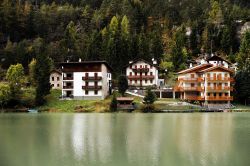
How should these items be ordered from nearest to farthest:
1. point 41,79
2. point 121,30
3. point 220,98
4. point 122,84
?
point 41,79, point 220,98, point 122,84, point 121,30

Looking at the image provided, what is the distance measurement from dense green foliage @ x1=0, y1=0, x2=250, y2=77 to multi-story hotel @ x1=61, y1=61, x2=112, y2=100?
11879 millimetres

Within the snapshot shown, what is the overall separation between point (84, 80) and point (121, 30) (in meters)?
34.2

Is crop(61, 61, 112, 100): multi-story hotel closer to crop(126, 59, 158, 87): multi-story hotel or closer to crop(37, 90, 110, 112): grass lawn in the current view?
crop(37, 90, 110, 112): grass lawn

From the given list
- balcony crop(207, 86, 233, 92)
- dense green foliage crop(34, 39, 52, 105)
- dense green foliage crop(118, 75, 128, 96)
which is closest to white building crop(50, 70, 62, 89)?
dense green foliage crop(34, 39, 52, 105)

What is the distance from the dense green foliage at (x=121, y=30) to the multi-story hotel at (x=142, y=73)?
12.3 feet

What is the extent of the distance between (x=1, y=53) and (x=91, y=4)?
53097mm

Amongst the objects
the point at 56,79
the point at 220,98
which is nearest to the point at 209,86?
the point at 220,98

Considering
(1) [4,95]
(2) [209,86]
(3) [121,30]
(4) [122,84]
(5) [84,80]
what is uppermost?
(3) [121,30]

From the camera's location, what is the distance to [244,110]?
2776 inches

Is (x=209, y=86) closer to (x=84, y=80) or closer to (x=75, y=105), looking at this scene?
(x=84, y=80)

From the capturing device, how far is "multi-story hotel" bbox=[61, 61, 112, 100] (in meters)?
83.0

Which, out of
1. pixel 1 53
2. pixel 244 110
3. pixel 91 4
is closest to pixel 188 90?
pixel 244 110

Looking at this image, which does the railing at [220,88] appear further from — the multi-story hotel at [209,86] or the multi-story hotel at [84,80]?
the multi-story hotel at [84,80]

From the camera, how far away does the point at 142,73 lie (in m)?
92.4
